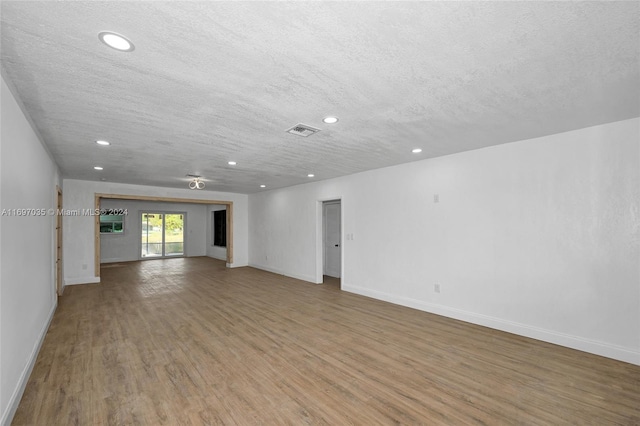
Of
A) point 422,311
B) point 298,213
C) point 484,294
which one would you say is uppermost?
point 298,213

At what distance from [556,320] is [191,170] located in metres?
5.95

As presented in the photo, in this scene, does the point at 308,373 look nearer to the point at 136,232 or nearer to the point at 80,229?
the point at 80,229

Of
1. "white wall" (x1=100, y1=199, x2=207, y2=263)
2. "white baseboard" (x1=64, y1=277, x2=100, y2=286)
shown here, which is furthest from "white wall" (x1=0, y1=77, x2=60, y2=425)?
"white wall" (x1=100, y1=199, x2=207, y2=263)

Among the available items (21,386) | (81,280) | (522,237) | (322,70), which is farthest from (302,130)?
(81,280)

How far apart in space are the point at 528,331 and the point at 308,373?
280cm

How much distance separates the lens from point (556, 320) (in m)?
3.46

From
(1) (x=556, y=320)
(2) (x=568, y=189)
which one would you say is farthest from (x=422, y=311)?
(2) (x=568, y=189)

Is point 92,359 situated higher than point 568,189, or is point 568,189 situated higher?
point 568,189

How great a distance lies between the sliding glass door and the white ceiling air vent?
11.0 meters

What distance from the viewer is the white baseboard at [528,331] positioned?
3059 mm

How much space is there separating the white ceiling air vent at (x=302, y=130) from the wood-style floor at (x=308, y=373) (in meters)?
2.43

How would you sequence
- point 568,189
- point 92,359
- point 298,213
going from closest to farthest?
point 92,359 < point 568,189 < point 298,213

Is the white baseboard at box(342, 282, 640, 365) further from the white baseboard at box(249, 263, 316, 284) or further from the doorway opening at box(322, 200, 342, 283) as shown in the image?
the doorway opening at box(322, 200, 342, 283)

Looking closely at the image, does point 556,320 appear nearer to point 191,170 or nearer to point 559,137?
point 559,137
